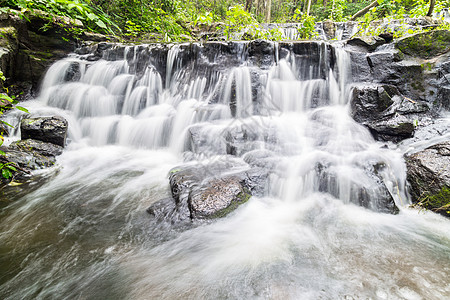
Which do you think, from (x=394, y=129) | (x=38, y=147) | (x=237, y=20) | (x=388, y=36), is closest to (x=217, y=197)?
(x=394, y=129)

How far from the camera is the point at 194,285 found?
168 cm

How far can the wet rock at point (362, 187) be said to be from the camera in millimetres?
2744

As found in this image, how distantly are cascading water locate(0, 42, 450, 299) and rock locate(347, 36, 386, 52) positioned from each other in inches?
25.0

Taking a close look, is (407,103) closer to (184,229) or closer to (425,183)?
(425,183)

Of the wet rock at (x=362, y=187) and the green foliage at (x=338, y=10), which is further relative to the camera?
the green foliage at (x=338, y=10)

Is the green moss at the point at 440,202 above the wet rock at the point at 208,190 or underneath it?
underneath

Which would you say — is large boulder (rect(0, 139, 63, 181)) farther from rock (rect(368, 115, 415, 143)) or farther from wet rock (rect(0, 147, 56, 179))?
rock (rect(368, 115, 415, 143))

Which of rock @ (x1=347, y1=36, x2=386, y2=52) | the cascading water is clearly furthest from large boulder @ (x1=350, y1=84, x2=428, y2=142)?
rock @ (x1=347, y1=36, x2=386, y2=52)

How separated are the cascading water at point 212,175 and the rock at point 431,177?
177 mm

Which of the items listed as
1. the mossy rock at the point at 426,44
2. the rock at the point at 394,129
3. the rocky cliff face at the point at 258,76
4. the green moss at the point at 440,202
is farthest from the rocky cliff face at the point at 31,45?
the mossy rock at the point at 426,44

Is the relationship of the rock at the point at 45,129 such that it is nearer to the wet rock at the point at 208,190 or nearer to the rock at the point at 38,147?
the rock at the point at 38,147

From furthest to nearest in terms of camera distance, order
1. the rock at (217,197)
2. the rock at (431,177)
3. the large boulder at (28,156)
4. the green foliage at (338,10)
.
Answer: the green foliage at (338,10) → the large boulder at (28,156) → the rock at (431,177) → the rock at (217,197)

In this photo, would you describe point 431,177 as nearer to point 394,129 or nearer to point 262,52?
point 394,129

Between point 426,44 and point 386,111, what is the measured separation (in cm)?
205
